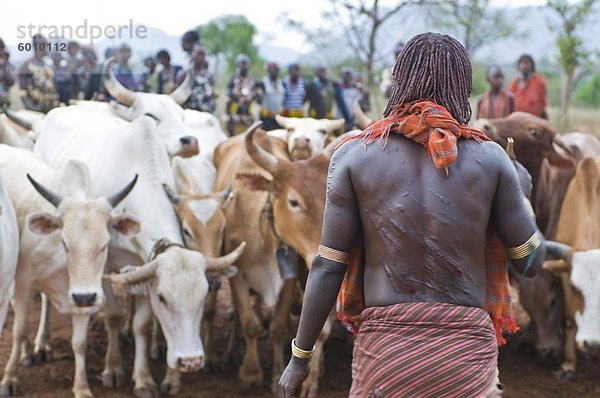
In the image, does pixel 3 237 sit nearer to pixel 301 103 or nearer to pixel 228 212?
pixel 228 212

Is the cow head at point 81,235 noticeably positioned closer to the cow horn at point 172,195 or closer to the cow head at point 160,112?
the cow horn at point 172,195

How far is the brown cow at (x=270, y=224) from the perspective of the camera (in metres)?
5.61

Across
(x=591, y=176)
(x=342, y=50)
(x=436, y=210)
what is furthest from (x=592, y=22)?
(x=436, y=210)

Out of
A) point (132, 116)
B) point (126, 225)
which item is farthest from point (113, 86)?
point (126, 225)

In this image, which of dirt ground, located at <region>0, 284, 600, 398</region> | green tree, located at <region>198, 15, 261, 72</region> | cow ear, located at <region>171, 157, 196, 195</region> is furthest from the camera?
A: green tree, located at <region>198, 15, 261, 72</region>

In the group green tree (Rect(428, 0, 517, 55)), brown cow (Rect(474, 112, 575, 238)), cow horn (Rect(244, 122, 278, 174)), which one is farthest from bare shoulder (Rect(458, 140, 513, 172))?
green tree (Rect(428, 0, 517, 55))

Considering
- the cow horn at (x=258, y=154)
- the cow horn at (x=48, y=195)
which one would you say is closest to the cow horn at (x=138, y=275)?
the cow horn at (x=48, y=195)

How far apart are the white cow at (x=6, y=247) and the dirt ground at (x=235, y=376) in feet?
2.89

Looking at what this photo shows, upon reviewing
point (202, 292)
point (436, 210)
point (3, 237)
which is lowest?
point (202, 292)

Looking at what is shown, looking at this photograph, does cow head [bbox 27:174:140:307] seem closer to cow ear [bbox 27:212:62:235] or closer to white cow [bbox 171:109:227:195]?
cow ear [bbox 27:212:62:235]

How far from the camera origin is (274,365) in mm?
6508

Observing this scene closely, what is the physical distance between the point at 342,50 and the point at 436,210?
61.7 feet

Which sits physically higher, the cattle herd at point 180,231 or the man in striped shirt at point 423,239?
the man in striped shirt at point 423,239

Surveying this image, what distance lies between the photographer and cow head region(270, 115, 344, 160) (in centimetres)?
730
